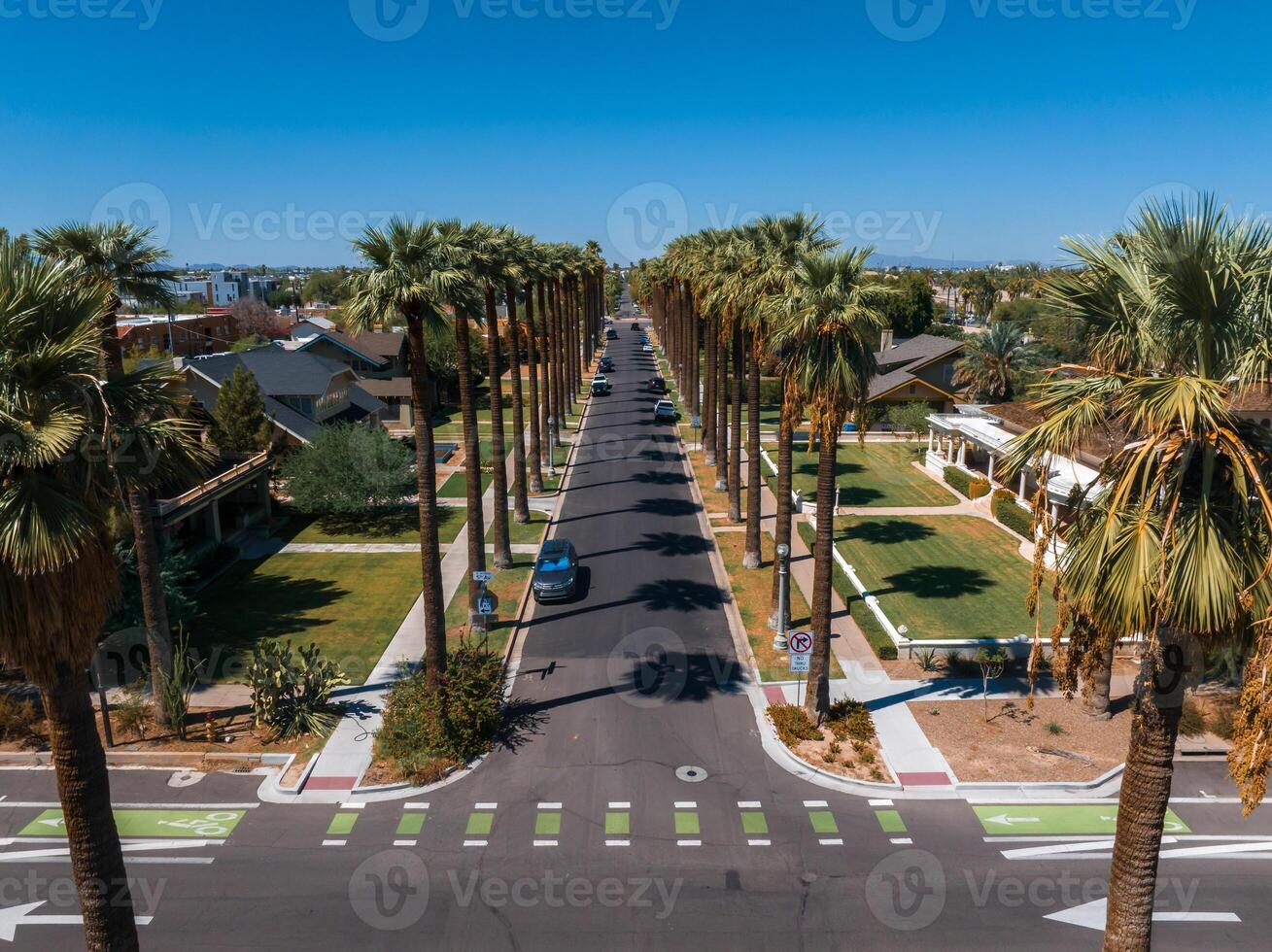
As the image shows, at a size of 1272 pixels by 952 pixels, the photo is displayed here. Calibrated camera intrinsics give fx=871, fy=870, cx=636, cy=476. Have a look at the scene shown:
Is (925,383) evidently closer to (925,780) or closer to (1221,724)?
(1221,724)

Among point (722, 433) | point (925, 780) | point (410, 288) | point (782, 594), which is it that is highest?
point (410, 288)

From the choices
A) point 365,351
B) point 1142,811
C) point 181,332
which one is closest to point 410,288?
point 1142,811

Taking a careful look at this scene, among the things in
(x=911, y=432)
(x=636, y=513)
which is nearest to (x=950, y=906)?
(x=636, y=513)

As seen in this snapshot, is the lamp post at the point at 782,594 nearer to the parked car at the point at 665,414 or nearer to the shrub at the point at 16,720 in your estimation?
the shrub at the point at 16,720

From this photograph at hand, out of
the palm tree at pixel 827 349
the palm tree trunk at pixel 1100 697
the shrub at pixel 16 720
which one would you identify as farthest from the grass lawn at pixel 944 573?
the shrub at pixel 16 720

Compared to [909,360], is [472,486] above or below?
below

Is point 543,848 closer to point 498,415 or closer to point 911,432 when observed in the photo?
point 498,415
